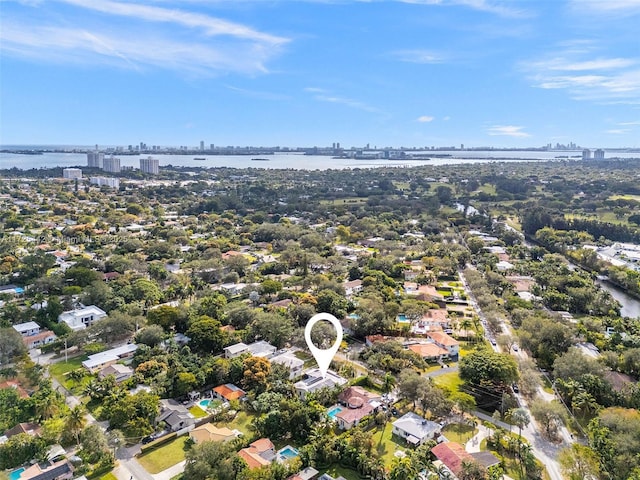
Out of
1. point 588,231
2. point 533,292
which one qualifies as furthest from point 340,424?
point 588,231

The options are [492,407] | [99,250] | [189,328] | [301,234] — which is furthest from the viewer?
[301,234]

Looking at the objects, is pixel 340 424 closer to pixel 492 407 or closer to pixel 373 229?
pixel 492 407

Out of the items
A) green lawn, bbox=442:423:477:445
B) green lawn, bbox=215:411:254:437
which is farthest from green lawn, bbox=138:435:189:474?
green lawn, bbox=442:423:477:445

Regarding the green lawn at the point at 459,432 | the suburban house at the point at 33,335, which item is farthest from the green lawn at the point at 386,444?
the suburban house at the point at 33,335

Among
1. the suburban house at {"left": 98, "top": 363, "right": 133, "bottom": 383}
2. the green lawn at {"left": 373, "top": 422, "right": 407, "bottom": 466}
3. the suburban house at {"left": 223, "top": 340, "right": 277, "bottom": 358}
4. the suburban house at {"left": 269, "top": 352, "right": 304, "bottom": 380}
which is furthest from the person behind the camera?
the suburban house at {"left": 223, "top": 340, "right": 277, "bottom": 358}

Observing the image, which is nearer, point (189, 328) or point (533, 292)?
point (189, 328)

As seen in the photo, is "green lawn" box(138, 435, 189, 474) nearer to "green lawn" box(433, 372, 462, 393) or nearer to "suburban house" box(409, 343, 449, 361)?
"green lawn" box(433, 372, 462, 393)
